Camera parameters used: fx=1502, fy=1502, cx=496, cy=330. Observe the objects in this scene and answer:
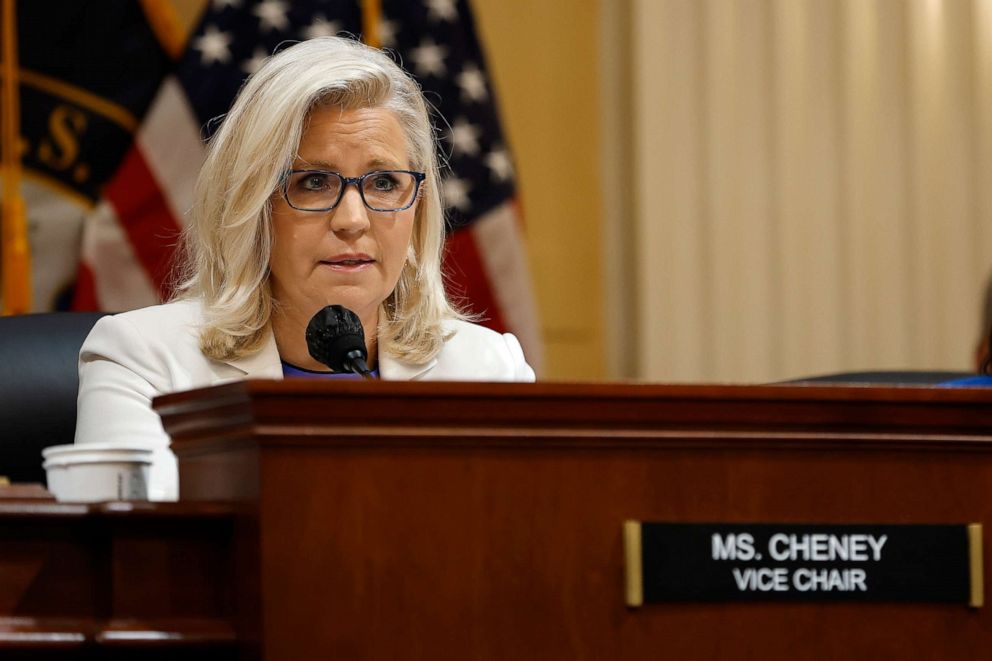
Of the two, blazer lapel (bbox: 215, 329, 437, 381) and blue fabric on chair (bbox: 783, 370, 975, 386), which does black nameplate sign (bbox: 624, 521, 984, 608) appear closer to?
blazer lapel (bbox: 215, 329, 437, 381)

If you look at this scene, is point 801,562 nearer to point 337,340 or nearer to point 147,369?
point 337,340

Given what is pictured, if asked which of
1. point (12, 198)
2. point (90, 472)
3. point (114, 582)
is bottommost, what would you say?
point (114, 582)

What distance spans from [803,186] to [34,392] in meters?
3.21

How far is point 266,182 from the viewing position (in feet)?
8.23

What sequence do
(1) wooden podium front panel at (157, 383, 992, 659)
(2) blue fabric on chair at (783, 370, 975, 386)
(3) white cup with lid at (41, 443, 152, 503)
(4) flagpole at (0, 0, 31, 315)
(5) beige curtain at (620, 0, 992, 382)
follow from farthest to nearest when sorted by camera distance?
(5) beige curtain at (620, 0, 992, 382) < (4) flagpole at (0, 0, 31, 315) < (2) blue fabric on chair at (783, 370, 975, 386) < (3) white cup with lid at (41, 443, 152, 503) < (1) wooden podium front panel at (157, 383, 992, 659)

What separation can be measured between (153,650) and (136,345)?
3.54 feet

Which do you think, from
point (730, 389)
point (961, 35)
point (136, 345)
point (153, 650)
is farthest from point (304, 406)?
point (961, 35)

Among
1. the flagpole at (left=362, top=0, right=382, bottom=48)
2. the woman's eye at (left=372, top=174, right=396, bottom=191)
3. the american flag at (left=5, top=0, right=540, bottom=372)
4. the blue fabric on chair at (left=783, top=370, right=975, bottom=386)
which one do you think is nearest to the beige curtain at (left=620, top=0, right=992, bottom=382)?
the american flag at (left=5, top=0, right=540, bottom=372)

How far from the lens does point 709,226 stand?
17.3 ft

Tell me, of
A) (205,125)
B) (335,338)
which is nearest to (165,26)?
(205,125)

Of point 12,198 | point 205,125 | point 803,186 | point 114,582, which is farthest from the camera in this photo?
point 803,186

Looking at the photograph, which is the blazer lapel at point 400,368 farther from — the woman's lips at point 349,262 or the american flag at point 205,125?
the american flag at point 205,125

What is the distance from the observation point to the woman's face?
253 cm

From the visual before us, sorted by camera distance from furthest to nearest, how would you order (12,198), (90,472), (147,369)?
(12,198) → (147,369) → (90,472)
